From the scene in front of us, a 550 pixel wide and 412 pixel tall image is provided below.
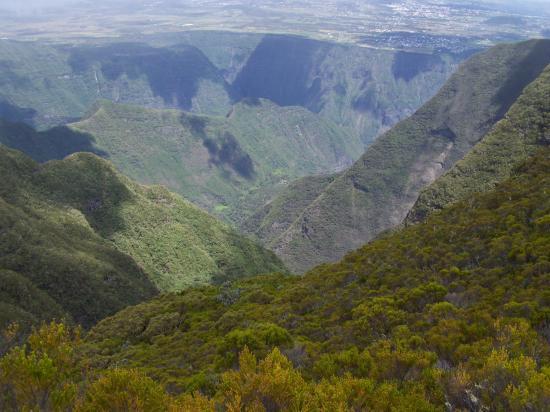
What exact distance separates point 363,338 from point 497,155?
140811 mm

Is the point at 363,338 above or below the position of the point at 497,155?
above

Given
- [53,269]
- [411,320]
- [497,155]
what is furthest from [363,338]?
[497,155]

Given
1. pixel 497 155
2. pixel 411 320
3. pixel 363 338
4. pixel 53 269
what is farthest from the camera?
pixel 497 155

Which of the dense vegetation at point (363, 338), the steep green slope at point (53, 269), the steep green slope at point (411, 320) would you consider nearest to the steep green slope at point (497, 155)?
the dense vegetation at point (363, 338)

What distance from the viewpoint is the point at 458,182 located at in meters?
169

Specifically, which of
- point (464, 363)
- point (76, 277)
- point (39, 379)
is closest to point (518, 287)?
point (464, 363)

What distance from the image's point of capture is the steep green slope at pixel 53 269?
11544 cm

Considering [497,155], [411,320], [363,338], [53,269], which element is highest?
[411,320]

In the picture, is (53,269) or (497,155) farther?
(497,155)

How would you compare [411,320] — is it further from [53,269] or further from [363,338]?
[53,269]

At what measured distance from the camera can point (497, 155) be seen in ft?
554

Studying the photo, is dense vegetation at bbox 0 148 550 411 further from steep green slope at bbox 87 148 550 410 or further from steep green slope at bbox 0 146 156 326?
steep green slope at bbox 0 146 156 326

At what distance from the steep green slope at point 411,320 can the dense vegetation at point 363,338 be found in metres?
0.14

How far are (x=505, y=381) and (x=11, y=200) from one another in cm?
16353
